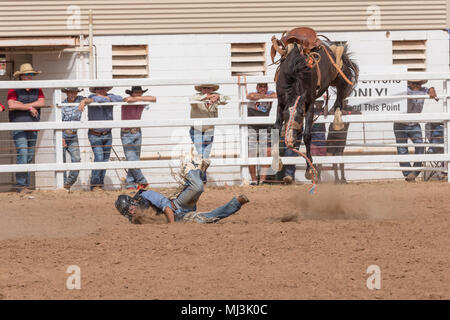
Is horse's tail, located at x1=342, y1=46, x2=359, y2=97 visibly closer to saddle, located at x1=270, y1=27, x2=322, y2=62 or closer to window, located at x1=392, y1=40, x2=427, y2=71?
saddle, located at x1=270, y1=27, x2=322, y2=62

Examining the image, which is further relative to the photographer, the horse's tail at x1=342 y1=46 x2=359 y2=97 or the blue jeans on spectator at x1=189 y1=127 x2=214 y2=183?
the blue jeans on spectator at x1=189 y1=127 x2=214 y2=183

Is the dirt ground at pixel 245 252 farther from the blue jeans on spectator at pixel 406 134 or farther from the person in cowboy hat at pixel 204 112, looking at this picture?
the blue jeans on spectator at pixel 406 134

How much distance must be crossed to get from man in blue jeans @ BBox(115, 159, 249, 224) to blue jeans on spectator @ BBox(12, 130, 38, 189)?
474 cm

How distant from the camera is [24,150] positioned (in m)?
12.3

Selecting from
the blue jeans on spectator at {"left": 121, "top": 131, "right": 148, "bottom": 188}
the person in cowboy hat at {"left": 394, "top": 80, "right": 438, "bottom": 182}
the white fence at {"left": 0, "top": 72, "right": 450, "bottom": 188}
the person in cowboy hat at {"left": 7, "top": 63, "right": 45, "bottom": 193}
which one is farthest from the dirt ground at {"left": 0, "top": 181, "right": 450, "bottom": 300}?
the person in cowboy hat at {"left": 394, "top": 80, "right": 438, "bottom": 182}

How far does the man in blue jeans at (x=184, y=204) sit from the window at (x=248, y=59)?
7.98m

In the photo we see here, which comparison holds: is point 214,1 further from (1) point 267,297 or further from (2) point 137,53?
(1) point 267,297

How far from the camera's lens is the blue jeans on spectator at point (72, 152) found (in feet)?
40.2

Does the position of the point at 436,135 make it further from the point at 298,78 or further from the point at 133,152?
the point at 133,152

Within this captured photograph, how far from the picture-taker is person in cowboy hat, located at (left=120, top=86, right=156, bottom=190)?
12320mm

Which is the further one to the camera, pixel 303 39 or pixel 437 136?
pixel 437 136

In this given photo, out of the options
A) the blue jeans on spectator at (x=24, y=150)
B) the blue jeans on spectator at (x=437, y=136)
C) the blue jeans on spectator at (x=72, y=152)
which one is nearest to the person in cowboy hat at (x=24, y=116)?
the blue jeans on spectator at (x=24, y=150)

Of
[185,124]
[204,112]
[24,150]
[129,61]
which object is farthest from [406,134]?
[24,150]

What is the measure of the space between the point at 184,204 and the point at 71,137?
211 inches
